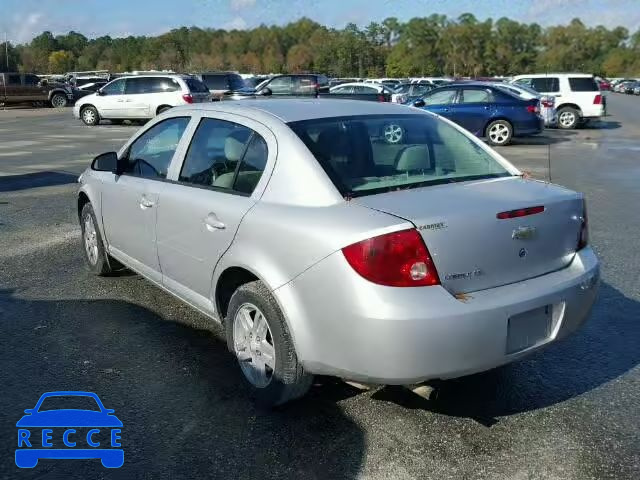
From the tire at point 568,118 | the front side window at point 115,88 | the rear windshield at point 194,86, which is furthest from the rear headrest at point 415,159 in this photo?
the front side window at point 115,88

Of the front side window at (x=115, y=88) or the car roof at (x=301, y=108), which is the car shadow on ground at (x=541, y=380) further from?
the front side window at (x=115, y=88)

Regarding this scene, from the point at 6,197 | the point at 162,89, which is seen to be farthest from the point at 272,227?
the point at 162,89

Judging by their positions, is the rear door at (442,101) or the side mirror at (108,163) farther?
the rear door at (442,101)

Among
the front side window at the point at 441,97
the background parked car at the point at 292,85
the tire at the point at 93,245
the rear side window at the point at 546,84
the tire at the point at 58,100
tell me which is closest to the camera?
the tire at the point at 93,245

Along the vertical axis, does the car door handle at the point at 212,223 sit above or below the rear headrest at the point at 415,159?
below

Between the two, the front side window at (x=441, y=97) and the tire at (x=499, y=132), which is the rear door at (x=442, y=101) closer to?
the front side window at (x=441, y=97)

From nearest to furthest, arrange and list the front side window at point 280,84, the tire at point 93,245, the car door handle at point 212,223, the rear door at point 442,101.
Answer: the car door handle at point 212,223
the tire at point 93,245
the rear door at point 442,101
the front side window at point 280,84

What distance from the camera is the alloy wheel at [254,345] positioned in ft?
11.4

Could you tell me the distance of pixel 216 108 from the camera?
13.9ft

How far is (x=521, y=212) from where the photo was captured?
3.21 m

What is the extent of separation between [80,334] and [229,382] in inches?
52.6

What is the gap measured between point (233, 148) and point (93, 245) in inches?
95.2

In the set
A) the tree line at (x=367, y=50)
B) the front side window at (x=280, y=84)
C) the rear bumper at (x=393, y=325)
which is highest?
the tree line at (x=367, y=50)

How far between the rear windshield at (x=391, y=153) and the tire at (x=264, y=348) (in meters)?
0.70
